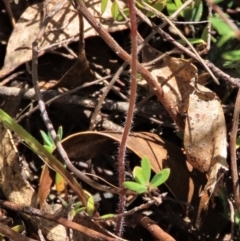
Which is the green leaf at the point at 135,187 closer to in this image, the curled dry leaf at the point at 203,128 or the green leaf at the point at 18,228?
the curled dry leaf at the point at 203,128

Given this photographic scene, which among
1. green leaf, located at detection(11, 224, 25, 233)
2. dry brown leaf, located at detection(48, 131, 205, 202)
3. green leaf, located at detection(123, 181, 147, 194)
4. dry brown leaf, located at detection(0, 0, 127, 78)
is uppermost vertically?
dry brown leaf, located at detection(0, 0, 127, 78)

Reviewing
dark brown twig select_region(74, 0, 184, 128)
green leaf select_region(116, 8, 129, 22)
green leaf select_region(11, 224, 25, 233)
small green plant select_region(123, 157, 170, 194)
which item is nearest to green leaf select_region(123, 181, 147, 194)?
small green plant select_region(123, 157, 170, 194)

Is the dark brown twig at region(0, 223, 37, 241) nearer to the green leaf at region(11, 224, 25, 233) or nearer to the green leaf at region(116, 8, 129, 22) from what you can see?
the green leaf at region(11, 224, 25, 233)

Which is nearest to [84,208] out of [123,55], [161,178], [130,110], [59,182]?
[59,182]

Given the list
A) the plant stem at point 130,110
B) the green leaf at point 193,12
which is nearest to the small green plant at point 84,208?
the plant stem at point 130,110

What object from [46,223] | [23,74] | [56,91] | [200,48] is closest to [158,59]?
[200,48]

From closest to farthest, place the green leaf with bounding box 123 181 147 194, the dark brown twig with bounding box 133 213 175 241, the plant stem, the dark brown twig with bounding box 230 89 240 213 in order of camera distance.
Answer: the plant stem → the green leaf with bounding box 123 181 147 194 → the dark brown twig with bounding box 230 89 240 213 → the dark brown twig with bounding box 133 213 175 241

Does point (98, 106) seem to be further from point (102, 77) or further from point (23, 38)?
point (23, 38)

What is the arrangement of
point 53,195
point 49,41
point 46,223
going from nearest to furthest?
point 46,223 → point 53,195 → point 49,41

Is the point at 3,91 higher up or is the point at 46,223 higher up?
the point at 3,91
